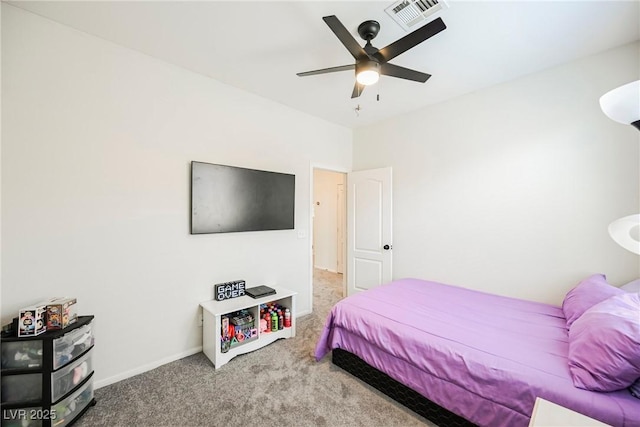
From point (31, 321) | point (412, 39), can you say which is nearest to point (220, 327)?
point (31, 321)

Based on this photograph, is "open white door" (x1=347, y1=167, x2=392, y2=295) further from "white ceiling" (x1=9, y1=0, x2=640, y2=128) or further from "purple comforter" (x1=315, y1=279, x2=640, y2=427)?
"white ceiling" (x1=9, y1=0, x2=640, y2=128)

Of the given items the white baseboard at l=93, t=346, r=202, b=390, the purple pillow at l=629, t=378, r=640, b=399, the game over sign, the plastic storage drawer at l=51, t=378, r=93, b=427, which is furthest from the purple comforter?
the plastic storage drawer at l=51, t=378, r=93, b=427

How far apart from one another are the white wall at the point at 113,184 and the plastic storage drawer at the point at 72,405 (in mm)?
229

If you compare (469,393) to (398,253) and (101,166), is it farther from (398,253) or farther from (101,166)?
(101,166)

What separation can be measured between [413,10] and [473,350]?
7.41ft

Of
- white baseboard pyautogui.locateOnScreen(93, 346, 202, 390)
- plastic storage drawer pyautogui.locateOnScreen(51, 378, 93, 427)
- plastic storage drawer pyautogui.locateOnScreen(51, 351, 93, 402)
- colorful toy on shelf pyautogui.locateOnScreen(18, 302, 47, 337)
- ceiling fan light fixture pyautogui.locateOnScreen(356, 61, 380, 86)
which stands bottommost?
white baseboard pyautogui.locateOnScreen(93, 346, 202, 390)

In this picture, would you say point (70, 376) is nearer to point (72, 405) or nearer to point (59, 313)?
point (72, 405)

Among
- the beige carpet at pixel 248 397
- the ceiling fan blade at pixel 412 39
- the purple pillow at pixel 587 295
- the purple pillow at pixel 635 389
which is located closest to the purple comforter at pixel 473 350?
the purple pillow at pixel 635 389

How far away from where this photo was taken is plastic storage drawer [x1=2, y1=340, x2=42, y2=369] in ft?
4.89

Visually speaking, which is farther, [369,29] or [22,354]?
[369,29]

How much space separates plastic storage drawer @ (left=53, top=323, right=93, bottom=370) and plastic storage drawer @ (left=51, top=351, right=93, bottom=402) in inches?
1.9

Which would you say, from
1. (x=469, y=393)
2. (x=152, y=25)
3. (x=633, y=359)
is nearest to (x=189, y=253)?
(x=152, y=25)

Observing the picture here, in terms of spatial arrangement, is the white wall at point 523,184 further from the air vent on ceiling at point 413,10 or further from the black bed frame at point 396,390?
the black bed frame at point 396,390

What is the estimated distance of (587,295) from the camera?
1824 mm
